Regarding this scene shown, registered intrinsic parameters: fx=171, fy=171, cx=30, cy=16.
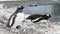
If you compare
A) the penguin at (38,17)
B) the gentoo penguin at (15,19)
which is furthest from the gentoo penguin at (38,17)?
the gentoo penguin at (15,19)

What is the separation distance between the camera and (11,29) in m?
1.99

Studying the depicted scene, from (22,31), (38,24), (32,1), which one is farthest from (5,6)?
(22,31)

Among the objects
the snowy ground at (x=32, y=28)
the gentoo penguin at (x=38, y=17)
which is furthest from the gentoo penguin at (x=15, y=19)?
the gentoo penguin at (x=38, y=17)

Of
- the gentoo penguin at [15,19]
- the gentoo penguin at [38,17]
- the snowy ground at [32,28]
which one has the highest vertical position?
the gentoo penguin at [15,19]

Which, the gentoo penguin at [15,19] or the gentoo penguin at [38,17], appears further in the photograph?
the gentoo penguin at [38,17]

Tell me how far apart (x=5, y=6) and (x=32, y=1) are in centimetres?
56

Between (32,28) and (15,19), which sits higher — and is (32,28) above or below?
below

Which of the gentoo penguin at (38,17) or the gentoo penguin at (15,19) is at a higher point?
the gentoo penguin at (15,19)

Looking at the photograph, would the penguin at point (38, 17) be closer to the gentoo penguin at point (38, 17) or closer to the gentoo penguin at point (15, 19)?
the gentoo penguin at point (38, 17)

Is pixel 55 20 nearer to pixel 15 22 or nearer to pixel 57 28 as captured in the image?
pixel 57 28

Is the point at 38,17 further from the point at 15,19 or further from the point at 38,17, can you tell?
the point at 15,19

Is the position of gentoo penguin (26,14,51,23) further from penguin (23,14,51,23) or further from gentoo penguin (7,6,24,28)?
gentoo penguin (7,6,24,28)

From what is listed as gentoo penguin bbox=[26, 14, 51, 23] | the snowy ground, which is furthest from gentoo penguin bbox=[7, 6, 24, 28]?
gentoo penguin bbox=[26, 14, 51, 23]

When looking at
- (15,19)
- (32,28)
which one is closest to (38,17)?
(32,28)
